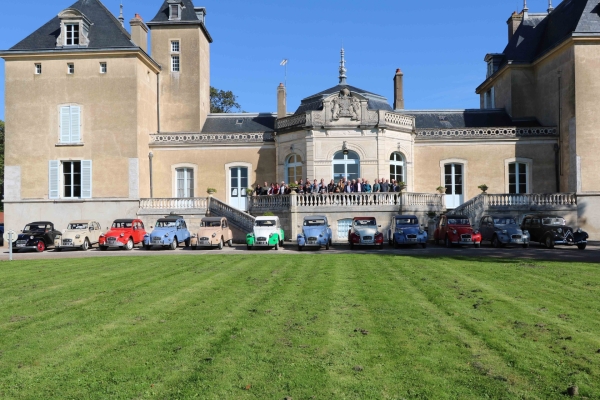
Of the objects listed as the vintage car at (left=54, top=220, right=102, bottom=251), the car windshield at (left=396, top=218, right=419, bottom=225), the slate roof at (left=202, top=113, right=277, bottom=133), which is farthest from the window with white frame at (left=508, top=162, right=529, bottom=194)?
the vintage car at (left=54, top=220, right=102, bottom=251)

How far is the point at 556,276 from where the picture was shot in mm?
12258

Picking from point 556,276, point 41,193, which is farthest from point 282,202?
point 556,276

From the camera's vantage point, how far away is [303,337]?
699 cm

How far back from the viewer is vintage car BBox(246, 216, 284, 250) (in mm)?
22531

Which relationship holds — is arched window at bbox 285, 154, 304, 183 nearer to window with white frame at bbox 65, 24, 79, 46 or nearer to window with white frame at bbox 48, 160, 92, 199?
window with white frame at bbox 48, 160, 92, 199

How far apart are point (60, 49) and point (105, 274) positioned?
20311 mm

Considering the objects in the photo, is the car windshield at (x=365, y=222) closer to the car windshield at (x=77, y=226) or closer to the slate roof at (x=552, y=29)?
the car windshield at (x=77, y=226)

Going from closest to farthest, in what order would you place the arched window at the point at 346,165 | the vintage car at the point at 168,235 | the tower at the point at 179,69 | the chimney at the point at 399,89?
1. the vintage car at the point at 168,235
2. the arched window at the point at 346,165
3. the tower at the point at 179,69
4. the chimney at the point at 399,89

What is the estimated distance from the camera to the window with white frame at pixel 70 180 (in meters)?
29.3

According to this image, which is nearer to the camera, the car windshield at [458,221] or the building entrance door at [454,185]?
the car windshield at [458,221]

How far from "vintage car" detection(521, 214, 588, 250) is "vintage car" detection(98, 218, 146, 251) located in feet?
57.4

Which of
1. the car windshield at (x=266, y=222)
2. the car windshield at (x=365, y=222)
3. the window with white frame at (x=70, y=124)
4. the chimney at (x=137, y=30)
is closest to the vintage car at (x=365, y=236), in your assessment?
the car windshield at (x=365, y=222)

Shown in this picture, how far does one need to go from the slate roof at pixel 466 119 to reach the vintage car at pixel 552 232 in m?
10.0

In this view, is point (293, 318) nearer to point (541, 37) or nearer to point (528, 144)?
point (528, 144)
